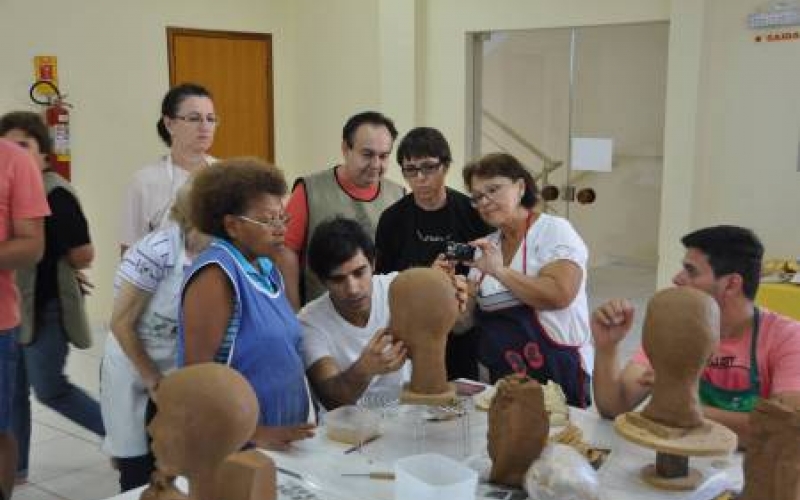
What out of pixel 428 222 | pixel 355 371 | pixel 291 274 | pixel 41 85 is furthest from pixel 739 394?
pixel 41 85

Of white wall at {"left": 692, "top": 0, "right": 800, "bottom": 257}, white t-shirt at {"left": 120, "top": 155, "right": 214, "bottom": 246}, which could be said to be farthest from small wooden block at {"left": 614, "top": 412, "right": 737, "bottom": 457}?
white wall at {"left": 692, "top": 0, "right": 800, "bottom": 257}

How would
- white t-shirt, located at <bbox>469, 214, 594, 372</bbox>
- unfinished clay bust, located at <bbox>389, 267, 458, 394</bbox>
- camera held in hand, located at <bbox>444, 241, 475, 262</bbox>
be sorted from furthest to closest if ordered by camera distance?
camera held in hand, located at <bbox>444, 241, 475, 262</bbox> → white t-shirt, located at <bbox>469, 214, 594, 372</bbox> → unfinished clay bust, located at <bbox>389, 267, 458, 394</bbox>

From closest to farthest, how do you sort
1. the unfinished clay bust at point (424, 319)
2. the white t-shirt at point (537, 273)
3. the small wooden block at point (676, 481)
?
the small wooden block at point (676, 481), the unfinished clay bust at point (424, 319), the white t-shirt at point (537, 273)

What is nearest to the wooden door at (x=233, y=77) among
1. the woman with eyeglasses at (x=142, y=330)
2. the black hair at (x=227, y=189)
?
the woman with eyeglasses at (x=142, y=330)

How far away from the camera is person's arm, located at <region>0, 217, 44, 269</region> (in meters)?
2.22

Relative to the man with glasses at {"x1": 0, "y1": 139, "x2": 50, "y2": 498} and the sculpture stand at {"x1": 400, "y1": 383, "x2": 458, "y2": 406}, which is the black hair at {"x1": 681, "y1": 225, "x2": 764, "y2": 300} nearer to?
the sculpture stand at {"x1": 400, "y1": 383, "x2": 458, "y2": 406}

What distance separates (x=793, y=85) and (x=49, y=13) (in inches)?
174

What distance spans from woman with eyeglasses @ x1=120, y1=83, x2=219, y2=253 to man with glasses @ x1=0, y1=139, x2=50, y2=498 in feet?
1.77

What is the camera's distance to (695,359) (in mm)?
1320

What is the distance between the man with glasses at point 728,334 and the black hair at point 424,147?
87 cm

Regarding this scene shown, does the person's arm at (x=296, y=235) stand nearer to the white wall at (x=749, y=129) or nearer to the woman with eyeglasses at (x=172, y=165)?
the woman with eyeglasses at (x=172, y=165)

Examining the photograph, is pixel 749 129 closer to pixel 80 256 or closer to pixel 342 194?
pixel 342 194

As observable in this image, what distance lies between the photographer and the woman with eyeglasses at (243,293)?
5.17ft

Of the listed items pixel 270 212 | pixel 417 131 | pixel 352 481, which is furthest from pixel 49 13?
pixel 352 481
